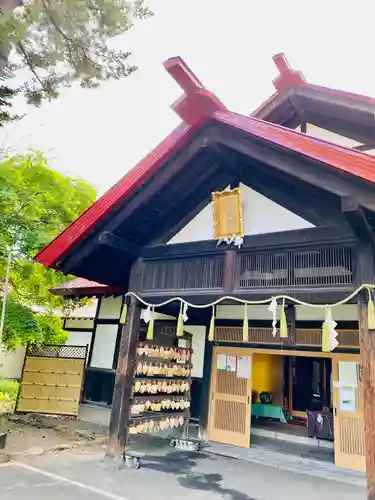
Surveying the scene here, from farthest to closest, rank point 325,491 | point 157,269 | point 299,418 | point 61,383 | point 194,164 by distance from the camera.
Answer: point 299,418
point 61,383
point 157,269
point 194,164
point 325,491

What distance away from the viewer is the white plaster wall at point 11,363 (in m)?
16.6

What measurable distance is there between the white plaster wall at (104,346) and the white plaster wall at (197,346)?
2.27 meters

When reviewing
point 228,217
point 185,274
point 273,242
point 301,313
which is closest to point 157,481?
point 185,274

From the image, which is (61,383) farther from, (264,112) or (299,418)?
(264,112)

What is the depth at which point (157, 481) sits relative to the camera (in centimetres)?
527

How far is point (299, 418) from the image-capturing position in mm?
11031

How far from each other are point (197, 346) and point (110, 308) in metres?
2.91

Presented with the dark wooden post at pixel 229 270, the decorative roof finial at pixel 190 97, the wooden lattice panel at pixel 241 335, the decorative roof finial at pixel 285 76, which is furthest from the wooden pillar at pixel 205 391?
the decorative roof finial at pixel 285 76

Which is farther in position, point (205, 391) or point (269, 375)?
point (269, 375)

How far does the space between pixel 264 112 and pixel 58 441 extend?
8001 millimetres

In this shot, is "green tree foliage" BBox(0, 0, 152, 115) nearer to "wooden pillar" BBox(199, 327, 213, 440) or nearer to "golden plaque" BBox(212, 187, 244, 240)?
"golden plaque" BBox(212, 187, 244, 240)

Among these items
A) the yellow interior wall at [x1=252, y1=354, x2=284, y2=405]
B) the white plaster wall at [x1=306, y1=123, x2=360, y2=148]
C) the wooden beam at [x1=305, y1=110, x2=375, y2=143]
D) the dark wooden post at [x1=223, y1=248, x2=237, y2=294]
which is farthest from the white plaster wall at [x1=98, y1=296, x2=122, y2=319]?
the wooden beam at [x1=305, y1=110, x2=375, y2=143]

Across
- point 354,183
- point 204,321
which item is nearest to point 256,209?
point 354,183

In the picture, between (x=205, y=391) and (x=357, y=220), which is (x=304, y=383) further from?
(x=357, y=220)
